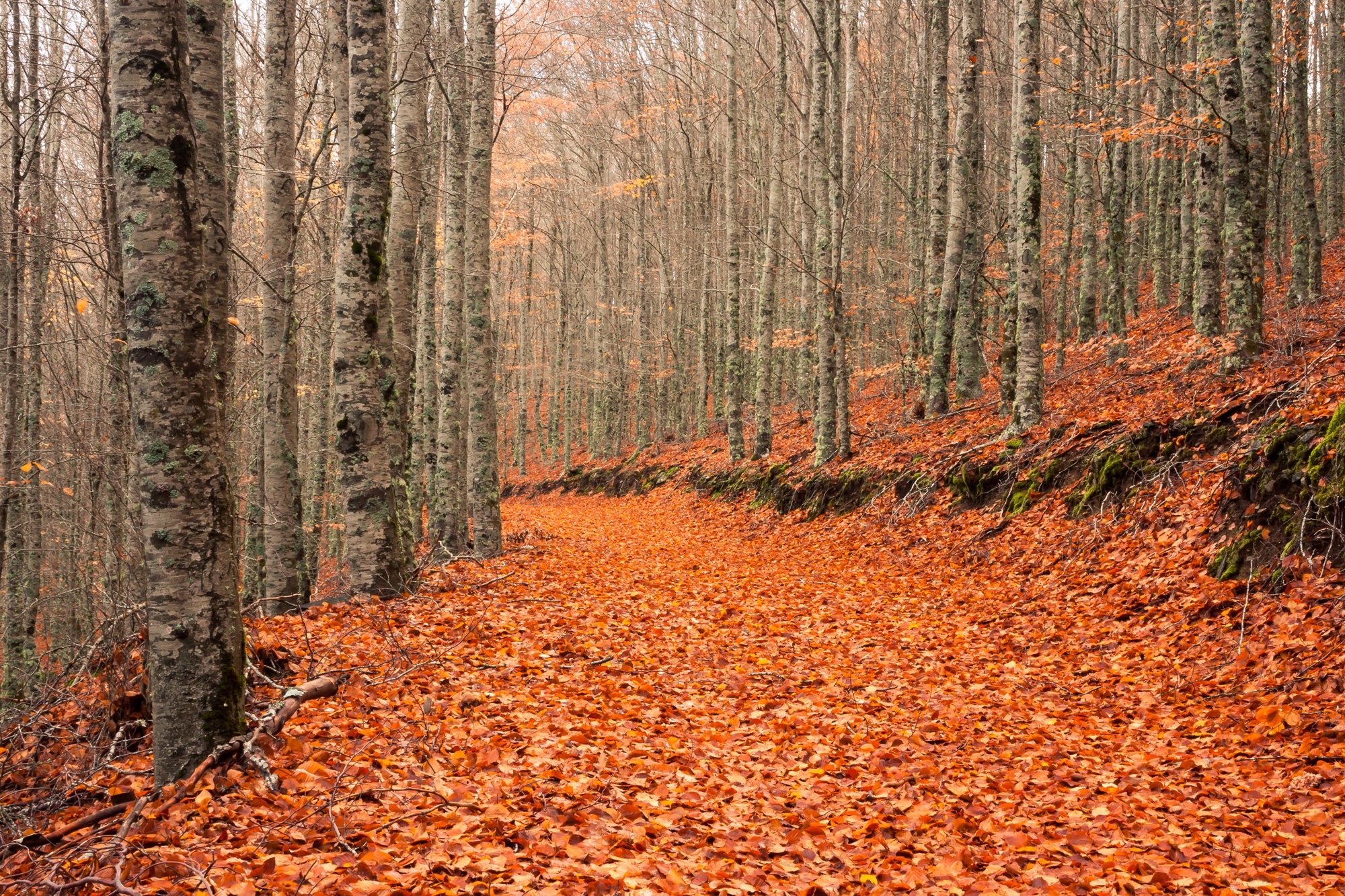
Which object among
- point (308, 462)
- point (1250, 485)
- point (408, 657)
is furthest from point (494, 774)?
point (308, 462)

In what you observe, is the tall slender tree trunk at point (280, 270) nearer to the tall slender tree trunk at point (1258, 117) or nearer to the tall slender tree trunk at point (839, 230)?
the tall slender tree trunk at point (839, 230)

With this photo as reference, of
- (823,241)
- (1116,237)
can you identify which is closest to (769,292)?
(823,241)

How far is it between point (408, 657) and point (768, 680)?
293 cm

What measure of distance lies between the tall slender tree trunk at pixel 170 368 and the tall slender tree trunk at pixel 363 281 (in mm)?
3975

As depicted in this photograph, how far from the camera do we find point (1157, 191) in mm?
21172

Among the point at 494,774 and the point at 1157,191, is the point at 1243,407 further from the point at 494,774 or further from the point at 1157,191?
the point at 1157,191

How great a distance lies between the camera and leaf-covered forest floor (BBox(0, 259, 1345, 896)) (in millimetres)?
3525

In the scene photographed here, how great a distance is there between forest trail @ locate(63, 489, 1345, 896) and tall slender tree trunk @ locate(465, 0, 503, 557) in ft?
10.9

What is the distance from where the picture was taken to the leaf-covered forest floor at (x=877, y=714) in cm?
353

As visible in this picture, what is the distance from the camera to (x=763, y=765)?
16.0ft

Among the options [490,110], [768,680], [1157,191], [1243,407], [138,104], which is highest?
[1157,191]

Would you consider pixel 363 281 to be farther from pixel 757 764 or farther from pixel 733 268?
pixel 733 268

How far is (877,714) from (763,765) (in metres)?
1.26

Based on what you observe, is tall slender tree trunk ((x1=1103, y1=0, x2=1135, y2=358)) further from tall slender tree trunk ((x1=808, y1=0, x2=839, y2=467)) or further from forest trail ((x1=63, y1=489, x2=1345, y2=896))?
forest trail ((x1=63, y1=489, x2=1345, y2=896))
